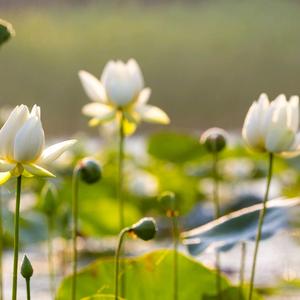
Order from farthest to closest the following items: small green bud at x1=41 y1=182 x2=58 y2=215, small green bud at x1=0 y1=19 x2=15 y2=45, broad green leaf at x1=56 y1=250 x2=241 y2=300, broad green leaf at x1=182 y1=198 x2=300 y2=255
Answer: small green bud at x1=41 y1=182 x2=58 y2=215 → broad green leaf at x1=56 y1=250 x2=241 y2=300 → broad green leaf at x1=182 y1=198 x2=300 y2=255 → small green bud at x1=0 y1=19 x2=15 y2=45

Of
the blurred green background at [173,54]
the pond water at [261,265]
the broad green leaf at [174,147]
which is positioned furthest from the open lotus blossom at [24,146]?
the blurred green background at [173,54]

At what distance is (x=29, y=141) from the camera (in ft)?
3.43

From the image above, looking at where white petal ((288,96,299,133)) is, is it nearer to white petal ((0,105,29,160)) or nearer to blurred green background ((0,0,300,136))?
white petal ((0,105,29,160))

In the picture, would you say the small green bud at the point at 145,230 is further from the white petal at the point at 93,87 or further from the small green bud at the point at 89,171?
the white petal at the point at 93,87

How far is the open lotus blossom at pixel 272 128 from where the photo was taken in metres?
1.29

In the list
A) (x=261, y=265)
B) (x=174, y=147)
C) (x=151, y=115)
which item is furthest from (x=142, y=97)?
(x=174, y=147)

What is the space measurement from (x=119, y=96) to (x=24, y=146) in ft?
1.78

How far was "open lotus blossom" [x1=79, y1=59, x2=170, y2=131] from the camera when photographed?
157 cm

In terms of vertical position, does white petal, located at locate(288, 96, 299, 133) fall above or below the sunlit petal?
above

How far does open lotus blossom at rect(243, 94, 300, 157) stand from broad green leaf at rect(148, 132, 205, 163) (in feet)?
4.69

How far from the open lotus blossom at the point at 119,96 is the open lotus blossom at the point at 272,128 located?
0.32 meters

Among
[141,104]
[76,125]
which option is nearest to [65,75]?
[76,125]

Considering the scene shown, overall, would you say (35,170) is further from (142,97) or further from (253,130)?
(142,97)

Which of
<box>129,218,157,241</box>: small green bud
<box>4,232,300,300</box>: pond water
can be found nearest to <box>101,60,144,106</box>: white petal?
<box>129,218,157,241</box>: small green bud
